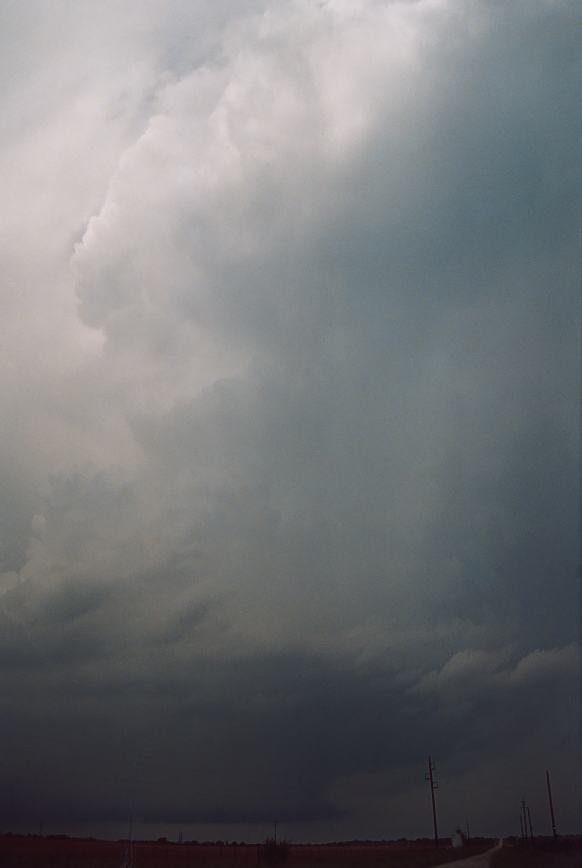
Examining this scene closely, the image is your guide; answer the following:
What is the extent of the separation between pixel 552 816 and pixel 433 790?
642 inches

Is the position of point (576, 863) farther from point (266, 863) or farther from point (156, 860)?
point (156, 860)

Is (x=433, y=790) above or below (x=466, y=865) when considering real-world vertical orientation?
above

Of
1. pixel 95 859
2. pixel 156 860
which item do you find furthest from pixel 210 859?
pixel 95 859

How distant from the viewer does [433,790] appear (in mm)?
96125

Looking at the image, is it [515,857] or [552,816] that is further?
[552,816]

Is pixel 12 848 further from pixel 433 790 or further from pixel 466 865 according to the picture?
pixel 433 790

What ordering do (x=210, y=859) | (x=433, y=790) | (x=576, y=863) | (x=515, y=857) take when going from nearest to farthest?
(x=576, y=863)
(x=210, y=859)
(x=515, y=857)
(x=433, y=790)

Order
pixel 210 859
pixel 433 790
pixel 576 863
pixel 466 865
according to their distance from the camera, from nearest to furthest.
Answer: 1. pixel 576 863
2. pixel 466 865
3. pixel 210 859
4. pixel 433 790

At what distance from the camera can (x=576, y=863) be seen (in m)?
59.2

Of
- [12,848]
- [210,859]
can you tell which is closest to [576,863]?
[210,859]

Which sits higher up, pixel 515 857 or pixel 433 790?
Answer: pixel 433 790

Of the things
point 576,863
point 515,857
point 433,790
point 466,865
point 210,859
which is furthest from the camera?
point 433,790

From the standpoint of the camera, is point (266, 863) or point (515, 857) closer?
point (266, 863)

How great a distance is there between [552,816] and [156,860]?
5420cm
